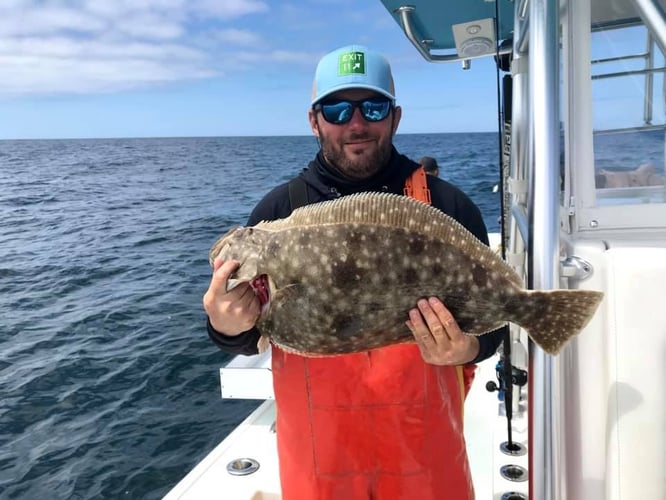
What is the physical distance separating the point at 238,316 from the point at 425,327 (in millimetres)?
668

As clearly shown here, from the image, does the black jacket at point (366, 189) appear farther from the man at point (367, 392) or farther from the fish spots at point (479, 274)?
the fish spots at point (479, 274)

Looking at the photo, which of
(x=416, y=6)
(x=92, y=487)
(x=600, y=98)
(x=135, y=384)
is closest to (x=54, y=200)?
(x=135, y=384)

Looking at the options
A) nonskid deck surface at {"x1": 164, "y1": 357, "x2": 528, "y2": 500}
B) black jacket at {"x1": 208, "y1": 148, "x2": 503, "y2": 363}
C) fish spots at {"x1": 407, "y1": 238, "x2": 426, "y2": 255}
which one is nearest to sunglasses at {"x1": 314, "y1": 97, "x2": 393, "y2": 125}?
black jacket at {"x1": 208, "y1": 148, "x2": 503, "y2": 363}

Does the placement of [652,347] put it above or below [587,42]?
below

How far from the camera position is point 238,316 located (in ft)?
6.75

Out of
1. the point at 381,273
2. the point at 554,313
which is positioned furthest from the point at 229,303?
the point at 554,313

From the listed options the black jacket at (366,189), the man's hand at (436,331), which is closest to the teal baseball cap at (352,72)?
the black jacket at (366,189)

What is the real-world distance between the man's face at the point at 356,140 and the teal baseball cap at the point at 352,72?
1.9 inches

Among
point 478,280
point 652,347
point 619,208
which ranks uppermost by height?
point 619,208

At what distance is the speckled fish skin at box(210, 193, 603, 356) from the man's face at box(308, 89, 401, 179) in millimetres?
534

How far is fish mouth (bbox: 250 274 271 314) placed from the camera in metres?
2.04

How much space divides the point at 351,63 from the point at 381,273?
0.89 metres

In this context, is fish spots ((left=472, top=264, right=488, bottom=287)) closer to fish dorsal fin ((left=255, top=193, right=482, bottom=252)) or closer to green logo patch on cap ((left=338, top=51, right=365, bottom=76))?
fish dorsal fin ((left=255, top=193, right=482, bottom=252))

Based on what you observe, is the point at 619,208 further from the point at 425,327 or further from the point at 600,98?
the point at 425,327
